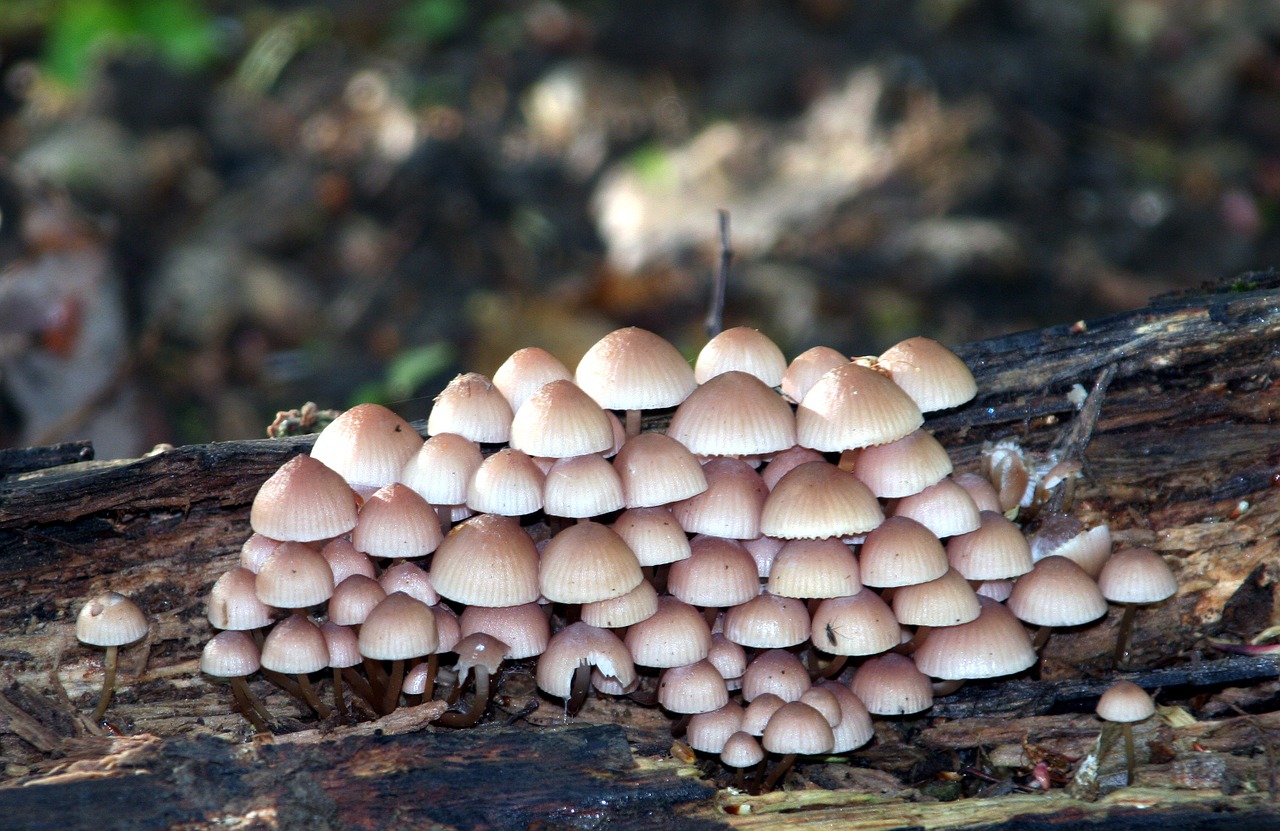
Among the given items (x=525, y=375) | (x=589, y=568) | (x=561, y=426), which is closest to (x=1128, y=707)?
(x=589, y=568)

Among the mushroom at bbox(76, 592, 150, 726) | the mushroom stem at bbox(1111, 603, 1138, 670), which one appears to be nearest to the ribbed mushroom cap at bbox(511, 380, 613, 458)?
the mushroom at bbox(76, 592, 150, 726)

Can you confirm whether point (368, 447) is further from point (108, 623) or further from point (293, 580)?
point (108, 623)

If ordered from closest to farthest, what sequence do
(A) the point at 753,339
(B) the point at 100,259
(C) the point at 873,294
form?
(A) the point at 753,339
(B) the point at 100,259
(C) the point at 873,294

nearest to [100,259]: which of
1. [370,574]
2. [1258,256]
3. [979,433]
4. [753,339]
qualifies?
[370,574]

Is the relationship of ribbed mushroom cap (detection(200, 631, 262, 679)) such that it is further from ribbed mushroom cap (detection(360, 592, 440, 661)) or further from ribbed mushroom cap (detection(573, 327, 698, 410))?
ribbed mushroom cap (detection(573, 327, 698, 410))

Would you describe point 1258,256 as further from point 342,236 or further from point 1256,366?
point 342,236

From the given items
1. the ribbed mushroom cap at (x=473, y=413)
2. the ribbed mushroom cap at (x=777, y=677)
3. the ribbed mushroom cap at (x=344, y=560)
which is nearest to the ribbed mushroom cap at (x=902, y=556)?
the ribbed mushroom cap at (x=777, y=677)

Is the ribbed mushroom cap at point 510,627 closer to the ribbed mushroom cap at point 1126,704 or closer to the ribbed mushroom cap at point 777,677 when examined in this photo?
the ribbed mushroom cap at point 777,677
